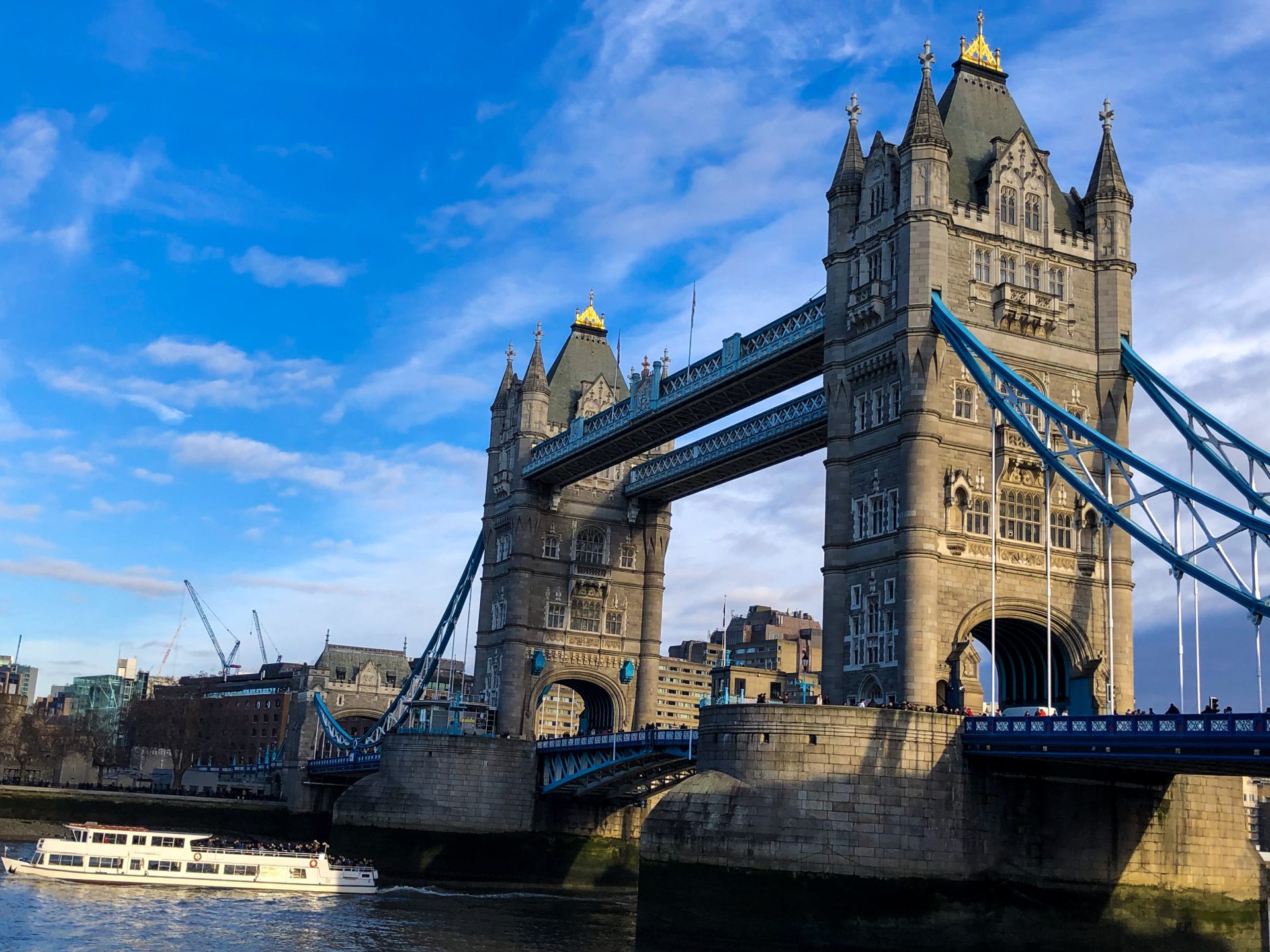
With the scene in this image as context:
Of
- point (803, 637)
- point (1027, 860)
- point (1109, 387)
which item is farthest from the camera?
point (803, 637)

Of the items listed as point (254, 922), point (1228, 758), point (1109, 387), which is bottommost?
point (254, 922)

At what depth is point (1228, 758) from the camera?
114 ft

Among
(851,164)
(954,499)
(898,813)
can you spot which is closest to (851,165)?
(851,164)

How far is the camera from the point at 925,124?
50.4 meters

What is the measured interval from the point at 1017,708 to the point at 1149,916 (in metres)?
7.20

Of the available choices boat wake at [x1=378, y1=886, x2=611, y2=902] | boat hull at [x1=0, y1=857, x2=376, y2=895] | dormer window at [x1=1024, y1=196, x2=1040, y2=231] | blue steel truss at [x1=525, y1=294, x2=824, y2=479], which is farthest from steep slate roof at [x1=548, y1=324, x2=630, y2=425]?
dormer window at [x1=1024, y1=196, x2=1040, y2=231]

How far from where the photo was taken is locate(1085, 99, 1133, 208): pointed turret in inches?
2093

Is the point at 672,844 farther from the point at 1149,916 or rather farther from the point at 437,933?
the point at 1149,916

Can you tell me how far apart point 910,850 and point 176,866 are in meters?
33.3

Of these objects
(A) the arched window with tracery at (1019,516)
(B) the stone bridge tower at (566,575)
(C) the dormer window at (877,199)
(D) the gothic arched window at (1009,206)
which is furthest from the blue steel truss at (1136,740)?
(B) the stone bridge tower at (566,575)

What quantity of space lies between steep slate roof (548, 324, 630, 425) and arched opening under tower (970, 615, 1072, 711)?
34796 millimetres

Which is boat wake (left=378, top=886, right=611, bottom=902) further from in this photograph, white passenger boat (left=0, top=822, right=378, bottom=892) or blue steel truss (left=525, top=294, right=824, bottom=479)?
blue steel truss (left=525, top=294, right=824, bottom=479)

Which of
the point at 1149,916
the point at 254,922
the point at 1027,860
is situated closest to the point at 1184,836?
the point at 1149,916

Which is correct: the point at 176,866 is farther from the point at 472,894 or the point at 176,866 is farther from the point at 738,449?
the point at 738,449
